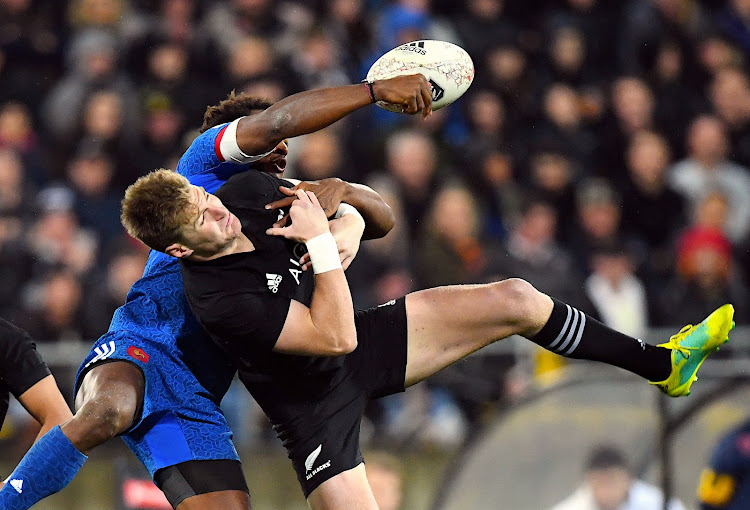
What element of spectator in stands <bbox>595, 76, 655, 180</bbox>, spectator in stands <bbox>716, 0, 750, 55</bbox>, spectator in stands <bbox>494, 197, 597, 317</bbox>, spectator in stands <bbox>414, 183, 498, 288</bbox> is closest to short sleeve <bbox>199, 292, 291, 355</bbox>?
spectator in stands <bbox>494, 197, 597, 317</bbox>

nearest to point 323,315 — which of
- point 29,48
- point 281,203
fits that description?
point 281,203

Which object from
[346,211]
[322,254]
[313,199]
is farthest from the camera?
[346,211]

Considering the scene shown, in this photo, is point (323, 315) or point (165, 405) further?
point (165, 405)

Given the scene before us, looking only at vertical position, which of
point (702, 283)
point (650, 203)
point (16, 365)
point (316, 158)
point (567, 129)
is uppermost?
point (16, 365)

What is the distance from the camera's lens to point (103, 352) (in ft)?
16.3

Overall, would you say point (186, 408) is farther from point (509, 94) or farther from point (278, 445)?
point (509, 94)

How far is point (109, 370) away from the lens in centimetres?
486

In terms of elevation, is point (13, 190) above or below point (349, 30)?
below

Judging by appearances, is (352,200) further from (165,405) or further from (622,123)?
(622,123)

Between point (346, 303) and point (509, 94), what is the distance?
19.9ft

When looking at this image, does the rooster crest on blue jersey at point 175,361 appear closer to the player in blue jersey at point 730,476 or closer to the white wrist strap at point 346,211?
the white wrist strap at point 346,211

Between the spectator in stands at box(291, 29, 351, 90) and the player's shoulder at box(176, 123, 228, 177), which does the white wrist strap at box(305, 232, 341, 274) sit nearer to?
the player's shoulder at box(176, 123, 228, 177)

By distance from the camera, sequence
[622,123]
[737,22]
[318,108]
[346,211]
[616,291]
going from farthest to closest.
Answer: [737,22] < [622,123] < [616,291] < [346,211] < [318,108]

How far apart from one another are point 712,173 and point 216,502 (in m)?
6.13
